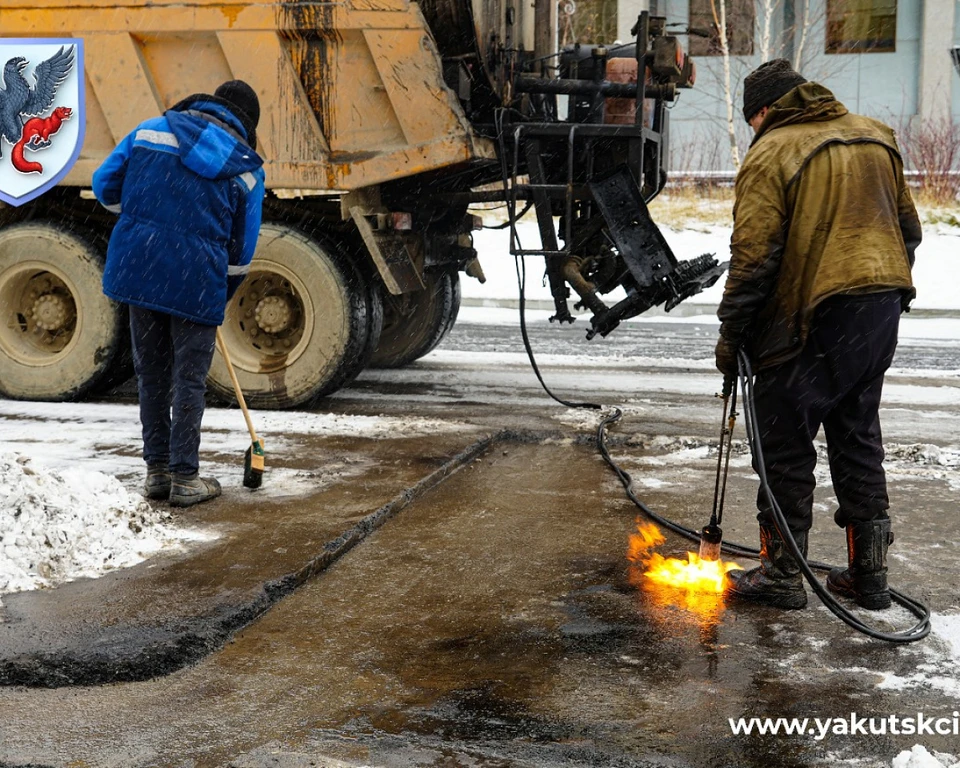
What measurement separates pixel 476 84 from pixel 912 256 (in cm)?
356

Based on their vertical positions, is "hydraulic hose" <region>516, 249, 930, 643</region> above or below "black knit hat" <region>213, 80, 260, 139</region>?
below

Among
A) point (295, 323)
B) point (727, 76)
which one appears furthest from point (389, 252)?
point (727, 76)

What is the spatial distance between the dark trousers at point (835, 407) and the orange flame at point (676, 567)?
0.30 metres

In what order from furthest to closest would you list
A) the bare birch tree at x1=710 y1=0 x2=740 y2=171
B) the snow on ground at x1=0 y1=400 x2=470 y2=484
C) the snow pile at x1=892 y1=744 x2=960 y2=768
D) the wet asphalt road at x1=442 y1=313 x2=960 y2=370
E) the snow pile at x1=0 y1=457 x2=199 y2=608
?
the bare birch tree at x1=710 y1=0 x2=740 y2=171, the wet asphalt road at x1=442 y1=313 x2=960 y2=370, the snow on ground at x1=0 y1=400 x2=470 y2=484, the snow pile at x1=0 y1=457 x2=199 y2=608, the snow pile at x1=892 y1=744 x2=960 y2=768

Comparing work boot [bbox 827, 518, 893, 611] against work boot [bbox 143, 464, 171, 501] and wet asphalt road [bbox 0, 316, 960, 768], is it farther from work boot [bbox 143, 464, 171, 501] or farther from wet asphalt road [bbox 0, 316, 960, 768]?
work boot [bbox 143, 464, 171, 501]

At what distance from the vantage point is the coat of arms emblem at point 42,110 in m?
6.80

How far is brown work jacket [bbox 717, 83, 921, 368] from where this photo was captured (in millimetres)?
3568

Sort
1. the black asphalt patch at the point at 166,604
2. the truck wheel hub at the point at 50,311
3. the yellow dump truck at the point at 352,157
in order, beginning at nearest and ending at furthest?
the black asphalt patch at the point at 166,604 → the yellow dump truck at the point at 352,157 → the truck wheel hub at the point at 50,311

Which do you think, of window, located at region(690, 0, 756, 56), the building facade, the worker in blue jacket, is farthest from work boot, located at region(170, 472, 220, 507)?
window, located at region(690, 0, 756, 56)

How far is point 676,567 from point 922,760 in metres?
1.59

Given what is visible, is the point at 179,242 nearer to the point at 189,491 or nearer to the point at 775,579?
the point at 189,491

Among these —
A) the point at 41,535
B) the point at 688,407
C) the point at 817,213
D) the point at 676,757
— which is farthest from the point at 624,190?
the point at 676,757

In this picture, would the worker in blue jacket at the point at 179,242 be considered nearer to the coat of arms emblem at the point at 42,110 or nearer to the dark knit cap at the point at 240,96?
the dark knit cap at the point at 240,96

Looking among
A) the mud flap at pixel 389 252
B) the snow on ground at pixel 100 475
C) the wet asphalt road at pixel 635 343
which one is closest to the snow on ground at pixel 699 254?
the wet asphalt road at pixel 635 343
